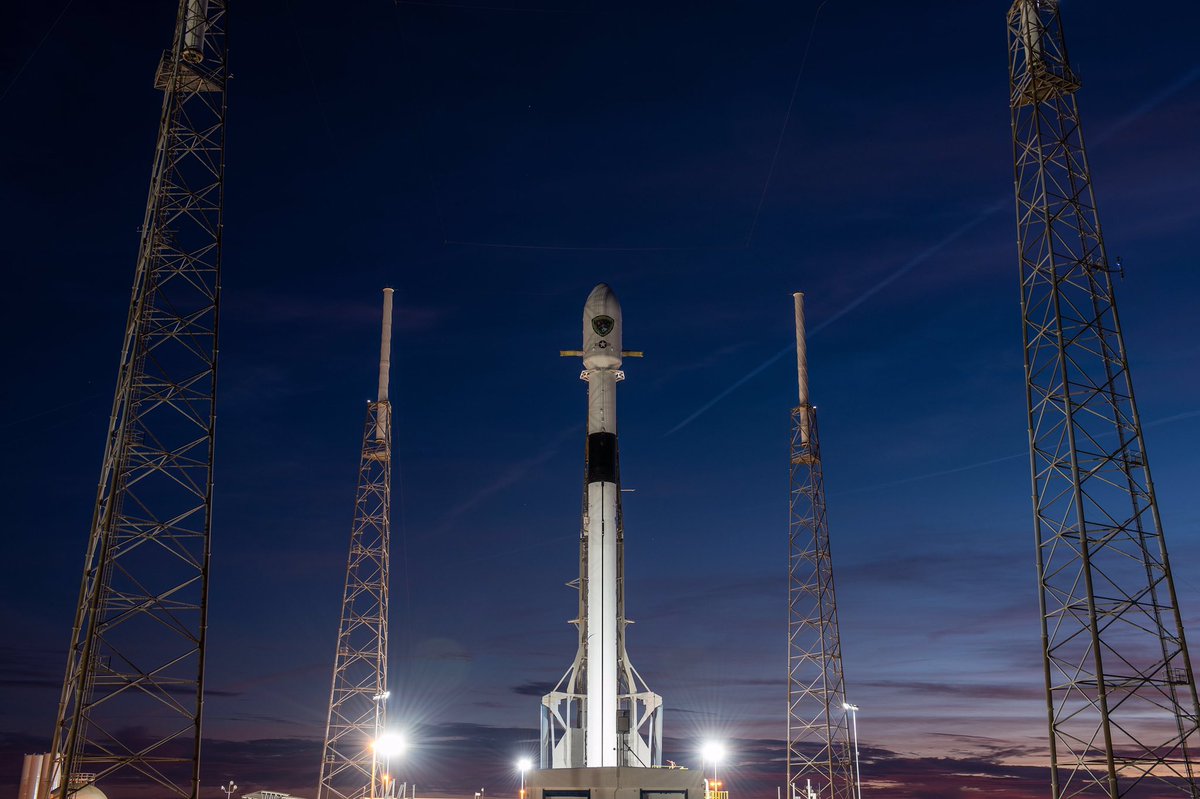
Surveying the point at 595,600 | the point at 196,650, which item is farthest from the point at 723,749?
the point at 196,650

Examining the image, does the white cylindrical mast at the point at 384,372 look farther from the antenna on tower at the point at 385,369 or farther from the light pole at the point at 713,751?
the light pole at the point at 713,751

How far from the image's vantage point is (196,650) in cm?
2723

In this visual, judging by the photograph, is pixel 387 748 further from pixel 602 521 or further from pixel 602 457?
pixel 602 457

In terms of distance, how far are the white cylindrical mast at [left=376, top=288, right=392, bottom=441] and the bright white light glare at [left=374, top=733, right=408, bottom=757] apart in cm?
1380

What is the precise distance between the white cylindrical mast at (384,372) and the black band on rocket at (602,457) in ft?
50.4

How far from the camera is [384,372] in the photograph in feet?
169

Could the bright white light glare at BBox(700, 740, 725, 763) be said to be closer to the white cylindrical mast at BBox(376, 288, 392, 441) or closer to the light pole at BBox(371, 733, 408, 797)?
the light pole at BBox(371, 733, 408, 797)

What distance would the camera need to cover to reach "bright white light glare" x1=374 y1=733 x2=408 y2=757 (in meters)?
47.1

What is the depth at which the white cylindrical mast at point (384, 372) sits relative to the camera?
50.3 m

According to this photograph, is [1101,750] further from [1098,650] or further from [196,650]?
[196,650]

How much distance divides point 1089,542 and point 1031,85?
1567 cm

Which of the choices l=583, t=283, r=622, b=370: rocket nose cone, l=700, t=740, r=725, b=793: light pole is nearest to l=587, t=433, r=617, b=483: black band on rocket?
l=583, t=283, r=622, b=370: rocket nose cone

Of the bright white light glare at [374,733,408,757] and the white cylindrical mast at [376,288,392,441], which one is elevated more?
the white cylindrical mast at [376,288,392,441]

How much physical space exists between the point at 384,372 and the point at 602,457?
57.3 feet
